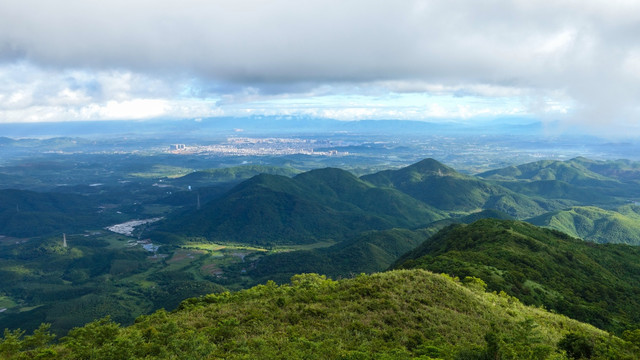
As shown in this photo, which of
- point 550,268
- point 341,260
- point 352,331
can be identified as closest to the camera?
point 352,331

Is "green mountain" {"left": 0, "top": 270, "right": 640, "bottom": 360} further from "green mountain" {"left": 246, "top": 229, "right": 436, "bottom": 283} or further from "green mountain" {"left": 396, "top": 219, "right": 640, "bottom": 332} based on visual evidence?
"green mountain" {"left": 246, "top": 229, "right": 436, "bottom": 283}

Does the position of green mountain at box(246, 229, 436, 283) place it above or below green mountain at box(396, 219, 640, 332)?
below

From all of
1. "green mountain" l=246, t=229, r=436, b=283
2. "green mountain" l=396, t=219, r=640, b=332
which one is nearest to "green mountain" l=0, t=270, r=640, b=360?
"green mountain" l=396, t=219, r=640, b=332

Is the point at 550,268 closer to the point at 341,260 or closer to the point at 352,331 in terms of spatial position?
the point at 352,331

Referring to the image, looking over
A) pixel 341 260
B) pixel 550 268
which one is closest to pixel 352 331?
pixel 550 268

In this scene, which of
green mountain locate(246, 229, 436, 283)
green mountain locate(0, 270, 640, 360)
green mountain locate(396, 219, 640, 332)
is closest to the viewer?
green mountain locate(0, 270, 640, 360)

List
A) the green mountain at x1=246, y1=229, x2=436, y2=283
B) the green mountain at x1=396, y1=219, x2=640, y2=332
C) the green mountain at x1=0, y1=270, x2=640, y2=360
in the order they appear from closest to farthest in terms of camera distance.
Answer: the green mountain at x1=0, y1=270, x2=640, y2=360 < the green mountain at x1=396, y1=219, x2=640, y2=332 < the green mountain at x1=246, y1=229, x2=436, y2=283
